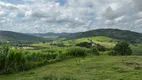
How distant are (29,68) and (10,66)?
5.33 meters

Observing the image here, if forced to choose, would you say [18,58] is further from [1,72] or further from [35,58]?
[35,58]

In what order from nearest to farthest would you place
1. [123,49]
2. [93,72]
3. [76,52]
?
1. [93,72]
2. [76,52]
3. [123,49]

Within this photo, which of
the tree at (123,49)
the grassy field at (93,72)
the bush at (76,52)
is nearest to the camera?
the grassy field at (93,72)

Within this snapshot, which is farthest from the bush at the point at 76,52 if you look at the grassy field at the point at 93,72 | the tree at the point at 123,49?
the tree at the point at 123,49

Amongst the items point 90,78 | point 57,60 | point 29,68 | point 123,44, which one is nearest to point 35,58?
point 57,60

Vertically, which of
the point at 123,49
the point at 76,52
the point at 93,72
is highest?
the point at 123,49

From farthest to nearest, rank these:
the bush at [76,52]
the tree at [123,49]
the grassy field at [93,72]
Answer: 1. the tree at [123,49]
2. the bush at [76,52]
3. the grassy field at [93,72]

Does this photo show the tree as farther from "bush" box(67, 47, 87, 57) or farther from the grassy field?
the grassy field

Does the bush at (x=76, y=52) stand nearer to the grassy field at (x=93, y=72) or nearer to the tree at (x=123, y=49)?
the grassy field at (x=93, y=72)

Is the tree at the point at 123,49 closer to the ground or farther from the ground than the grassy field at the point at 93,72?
farther from the ground

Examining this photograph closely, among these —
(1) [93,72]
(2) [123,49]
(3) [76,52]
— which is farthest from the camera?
(2) [123,49]

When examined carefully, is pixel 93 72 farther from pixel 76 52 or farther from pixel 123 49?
pixel 123 49

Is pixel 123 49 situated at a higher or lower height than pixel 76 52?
higher

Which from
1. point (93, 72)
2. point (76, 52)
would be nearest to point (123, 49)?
point (76, 52)
